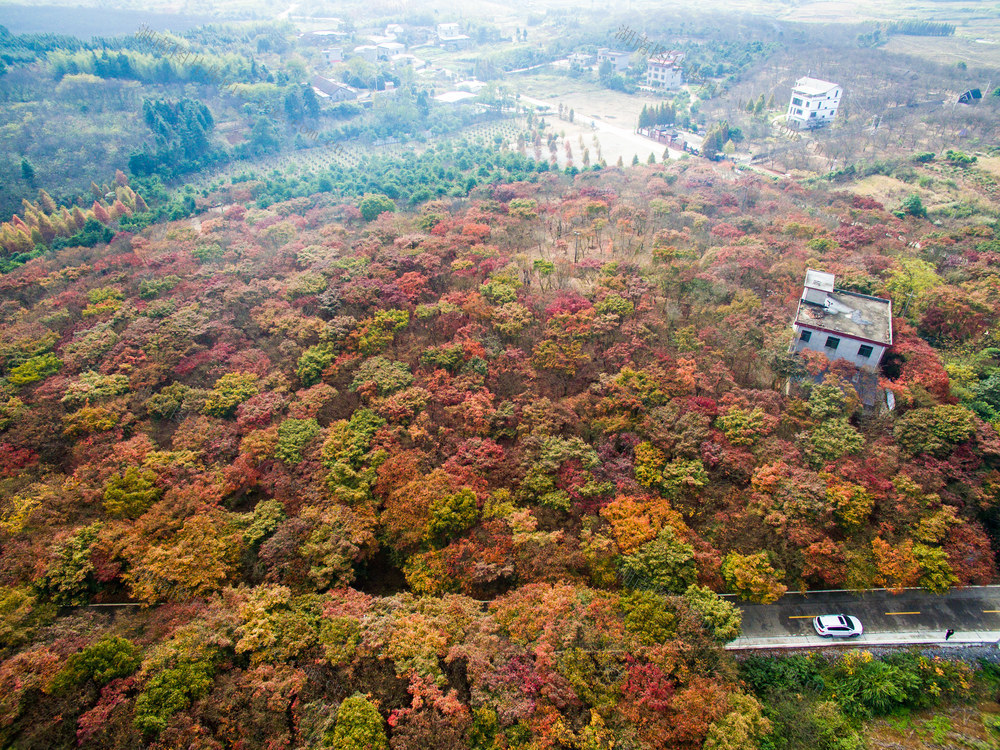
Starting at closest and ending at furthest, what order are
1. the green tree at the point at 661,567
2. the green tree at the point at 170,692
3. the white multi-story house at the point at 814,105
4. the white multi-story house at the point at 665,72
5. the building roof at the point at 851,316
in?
1. the green tree at the point at 170,692
2. the green tree at the point at 661,567
3. the building roof at the point at 851,316
4. the white multi-story house at the point at 814,105
5. the white multi-story house at the point at 665,72

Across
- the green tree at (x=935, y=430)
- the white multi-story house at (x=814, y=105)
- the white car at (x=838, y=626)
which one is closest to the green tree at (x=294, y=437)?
the white car at (x=838, y=626)

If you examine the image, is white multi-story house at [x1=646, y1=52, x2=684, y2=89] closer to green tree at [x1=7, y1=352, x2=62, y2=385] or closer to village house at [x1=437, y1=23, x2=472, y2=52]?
village house at [x1=437, y1=23, x2=472, y2=52]

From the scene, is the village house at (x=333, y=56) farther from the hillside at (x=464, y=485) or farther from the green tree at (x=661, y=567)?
the green tree at (x=661, y=567)

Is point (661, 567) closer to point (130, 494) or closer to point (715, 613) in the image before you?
point (715, 613)

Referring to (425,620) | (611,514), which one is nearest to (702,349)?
(611,514)

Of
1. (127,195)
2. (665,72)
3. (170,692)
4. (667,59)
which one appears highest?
(667,59)

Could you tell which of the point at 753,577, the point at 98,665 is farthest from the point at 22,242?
the point at 753,577
